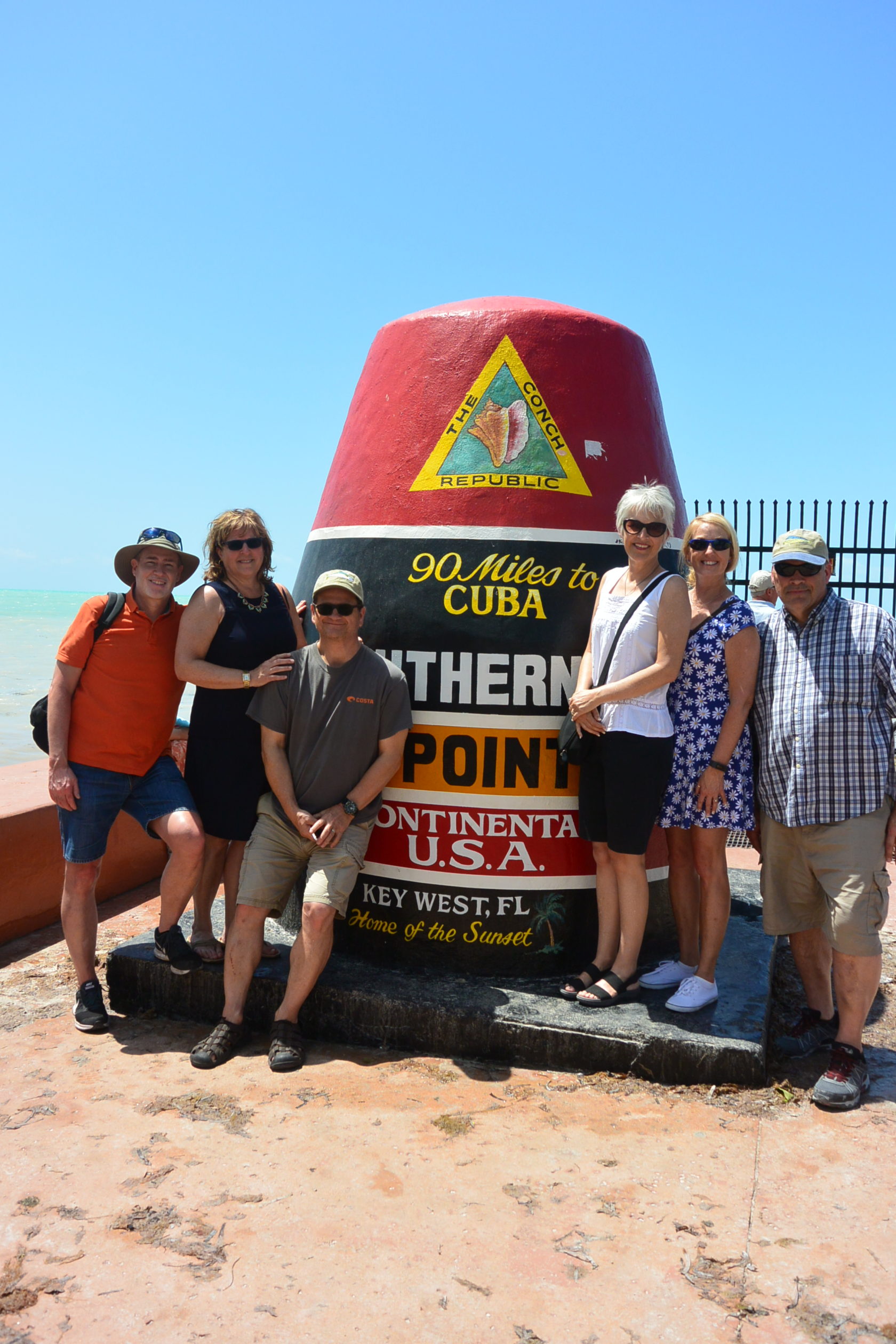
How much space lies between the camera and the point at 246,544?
4.09 m

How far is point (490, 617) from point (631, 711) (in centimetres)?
77

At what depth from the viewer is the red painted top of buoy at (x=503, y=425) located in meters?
4.36

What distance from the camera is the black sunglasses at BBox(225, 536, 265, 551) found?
4.08 meters

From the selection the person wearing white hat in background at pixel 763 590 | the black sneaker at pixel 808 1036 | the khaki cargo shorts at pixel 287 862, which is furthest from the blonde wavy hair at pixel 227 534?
the person wearing white hat in background at pixel 763 590

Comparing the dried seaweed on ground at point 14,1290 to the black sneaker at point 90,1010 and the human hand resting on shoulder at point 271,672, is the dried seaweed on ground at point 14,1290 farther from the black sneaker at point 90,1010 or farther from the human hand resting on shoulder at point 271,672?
the human hand resting on shoulder at point 271,672

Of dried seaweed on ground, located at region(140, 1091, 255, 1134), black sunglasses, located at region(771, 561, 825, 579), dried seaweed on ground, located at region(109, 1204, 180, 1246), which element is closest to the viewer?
dried seaweed on ground, located at region(109, 1204, 180, 1246)

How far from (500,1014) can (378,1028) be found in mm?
507

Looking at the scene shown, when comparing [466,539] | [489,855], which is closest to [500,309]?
[466,539]

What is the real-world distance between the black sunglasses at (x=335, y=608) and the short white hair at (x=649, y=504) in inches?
42.4

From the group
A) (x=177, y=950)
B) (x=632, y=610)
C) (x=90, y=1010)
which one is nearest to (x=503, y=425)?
(x=632, y=610)

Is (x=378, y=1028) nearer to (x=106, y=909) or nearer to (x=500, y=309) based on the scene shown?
(x=106, y=909)

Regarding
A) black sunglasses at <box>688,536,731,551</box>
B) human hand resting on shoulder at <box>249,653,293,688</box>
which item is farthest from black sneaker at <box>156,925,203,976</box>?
black sunglasses at <box>688,536,731,551</box>

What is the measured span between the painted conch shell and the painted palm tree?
6.12 ft

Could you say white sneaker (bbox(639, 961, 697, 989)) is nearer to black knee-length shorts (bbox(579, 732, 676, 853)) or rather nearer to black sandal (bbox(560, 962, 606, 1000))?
black sandal (bbox(560, 962, 606, 1000))
